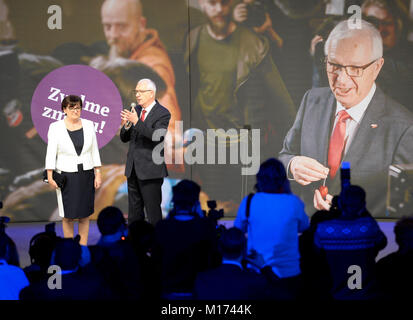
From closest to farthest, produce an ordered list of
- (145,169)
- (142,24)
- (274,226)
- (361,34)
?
(274,226) < (145,169) < (361,34) < (142,24)

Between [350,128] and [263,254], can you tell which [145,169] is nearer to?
[263,254]

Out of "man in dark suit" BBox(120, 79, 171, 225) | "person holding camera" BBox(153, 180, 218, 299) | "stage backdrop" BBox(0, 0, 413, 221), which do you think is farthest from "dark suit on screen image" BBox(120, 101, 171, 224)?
"person holding camera" BBox(153, 180, 218, 299)

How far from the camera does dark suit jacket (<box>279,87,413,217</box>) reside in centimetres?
633

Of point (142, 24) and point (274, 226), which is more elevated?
point (142, 24)

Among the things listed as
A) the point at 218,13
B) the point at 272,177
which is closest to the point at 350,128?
the point at 218,13

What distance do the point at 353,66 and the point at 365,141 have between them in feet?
2.76

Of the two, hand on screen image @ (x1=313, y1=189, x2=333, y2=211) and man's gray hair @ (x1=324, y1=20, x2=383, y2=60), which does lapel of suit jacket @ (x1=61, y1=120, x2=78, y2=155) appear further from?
man's gray hair @ (x1=324, y1=20, x2=383, y2=60)

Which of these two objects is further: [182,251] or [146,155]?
[146,155]

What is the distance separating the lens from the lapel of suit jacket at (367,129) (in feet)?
20.8

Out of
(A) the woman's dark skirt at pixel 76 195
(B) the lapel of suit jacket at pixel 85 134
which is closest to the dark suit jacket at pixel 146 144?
(B) the lapel of suit jacket at pixel 85 134

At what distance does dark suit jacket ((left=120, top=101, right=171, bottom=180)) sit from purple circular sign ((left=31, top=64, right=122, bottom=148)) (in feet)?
5.71

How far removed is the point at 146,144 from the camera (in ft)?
15.9

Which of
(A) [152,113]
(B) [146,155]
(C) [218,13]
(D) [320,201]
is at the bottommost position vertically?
(D) [320,201]
